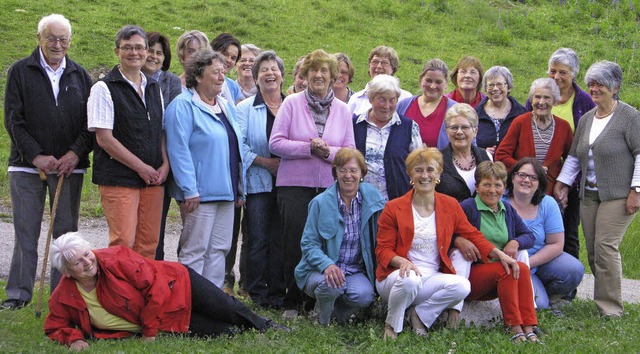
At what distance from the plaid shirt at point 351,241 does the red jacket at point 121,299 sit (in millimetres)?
1411

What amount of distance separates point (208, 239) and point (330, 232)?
1.08 metres

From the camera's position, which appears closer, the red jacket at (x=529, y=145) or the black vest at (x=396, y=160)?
the black vest at (x=396, y=160)

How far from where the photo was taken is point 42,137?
7.00 m

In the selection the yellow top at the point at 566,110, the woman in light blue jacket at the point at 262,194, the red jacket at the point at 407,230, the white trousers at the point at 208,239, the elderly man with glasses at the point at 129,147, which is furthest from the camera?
the yellow top at the point at 566,110

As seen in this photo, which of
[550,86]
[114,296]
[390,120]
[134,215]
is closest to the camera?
[114,296]

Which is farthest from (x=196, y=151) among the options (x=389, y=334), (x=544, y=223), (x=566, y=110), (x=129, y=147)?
(x=566, y=110)

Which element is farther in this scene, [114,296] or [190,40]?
[190,40]

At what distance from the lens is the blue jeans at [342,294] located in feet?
22.5

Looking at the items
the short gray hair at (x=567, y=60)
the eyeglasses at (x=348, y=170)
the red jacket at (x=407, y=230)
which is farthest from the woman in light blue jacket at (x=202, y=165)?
the short gray hair at (x=567, y=60)

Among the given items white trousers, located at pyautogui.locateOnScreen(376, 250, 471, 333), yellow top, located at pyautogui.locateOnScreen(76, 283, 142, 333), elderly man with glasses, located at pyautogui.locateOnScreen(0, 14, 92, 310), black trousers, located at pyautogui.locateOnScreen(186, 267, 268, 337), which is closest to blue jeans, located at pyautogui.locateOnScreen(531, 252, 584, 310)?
white trousers, located at pyautogui.locateOnScreen(376, 250, 471, 333)

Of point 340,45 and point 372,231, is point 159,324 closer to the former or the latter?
point 372,231

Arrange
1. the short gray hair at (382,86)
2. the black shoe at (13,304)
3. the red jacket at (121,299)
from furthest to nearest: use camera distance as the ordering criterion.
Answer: the short gray hair at (382,86)
the black shoe at (13,304)
the red jacket at (121,299)

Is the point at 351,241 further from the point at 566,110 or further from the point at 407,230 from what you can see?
the point at 566,110

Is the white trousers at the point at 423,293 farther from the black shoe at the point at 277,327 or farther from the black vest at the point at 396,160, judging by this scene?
the black vest at the point at 396,160
